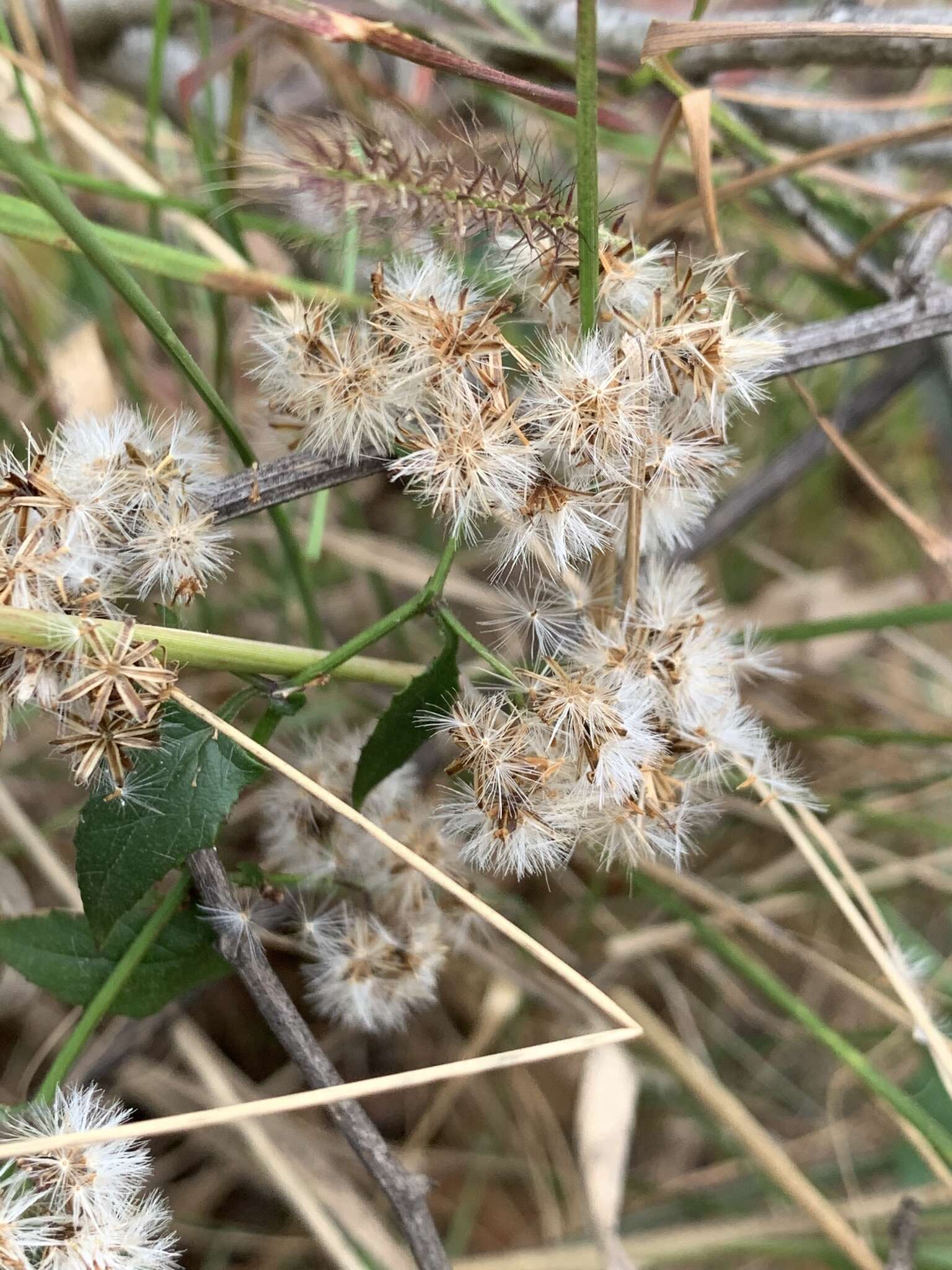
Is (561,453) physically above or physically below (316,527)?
below

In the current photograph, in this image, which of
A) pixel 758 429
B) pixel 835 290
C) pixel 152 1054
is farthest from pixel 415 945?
pixel 758 429

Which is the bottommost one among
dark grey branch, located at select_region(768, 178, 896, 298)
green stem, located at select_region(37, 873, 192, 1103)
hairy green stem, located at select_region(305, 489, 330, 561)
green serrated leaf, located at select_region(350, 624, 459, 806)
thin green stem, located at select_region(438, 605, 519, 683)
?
green stem, located at select_region(37, 873, 192, 1103)

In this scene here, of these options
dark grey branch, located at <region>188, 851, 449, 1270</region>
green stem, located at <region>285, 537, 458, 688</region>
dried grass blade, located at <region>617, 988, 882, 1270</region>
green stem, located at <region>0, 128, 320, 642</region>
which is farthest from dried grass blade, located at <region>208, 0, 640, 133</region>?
dried grass blade, located at <region>617, 988, 882, 1270</region>

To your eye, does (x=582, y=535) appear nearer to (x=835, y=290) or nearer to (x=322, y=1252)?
(x=835, y=290)

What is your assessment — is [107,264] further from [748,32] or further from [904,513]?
[904,513]

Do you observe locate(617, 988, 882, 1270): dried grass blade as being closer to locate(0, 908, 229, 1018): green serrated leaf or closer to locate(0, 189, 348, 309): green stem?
locate(0, 908, 229, 1018): green serrated leaf

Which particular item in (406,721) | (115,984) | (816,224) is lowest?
(115,984)

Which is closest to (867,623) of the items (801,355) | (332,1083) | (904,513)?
(904,513)
